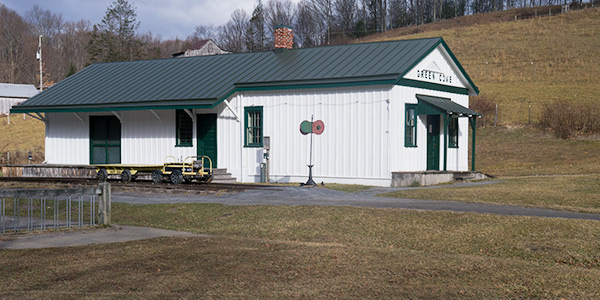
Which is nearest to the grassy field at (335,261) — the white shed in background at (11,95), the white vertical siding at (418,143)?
the white vertical siding at (418,143)

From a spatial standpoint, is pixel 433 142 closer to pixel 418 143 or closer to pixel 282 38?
pixel 418 143

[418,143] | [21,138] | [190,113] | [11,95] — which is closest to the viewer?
[418,143]

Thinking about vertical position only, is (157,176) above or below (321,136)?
below

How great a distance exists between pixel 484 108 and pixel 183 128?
85.5ft

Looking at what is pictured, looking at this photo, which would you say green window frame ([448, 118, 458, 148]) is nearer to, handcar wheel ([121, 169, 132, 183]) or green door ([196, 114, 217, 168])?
green door ([196, 114, 217, 168])

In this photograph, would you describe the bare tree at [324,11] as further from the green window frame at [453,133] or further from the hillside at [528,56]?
the green window frame at [453,133]

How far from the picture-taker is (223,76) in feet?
87.2

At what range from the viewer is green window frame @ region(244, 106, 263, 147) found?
24859mm

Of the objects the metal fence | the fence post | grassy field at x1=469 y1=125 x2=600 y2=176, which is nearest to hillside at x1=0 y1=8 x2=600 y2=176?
grassy field at x1=469 y1=125 x2=600 y2=176

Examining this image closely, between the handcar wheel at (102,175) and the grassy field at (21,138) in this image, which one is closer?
the handcar wheel at (102,175)

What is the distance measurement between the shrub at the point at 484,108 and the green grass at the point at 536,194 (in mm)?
23062

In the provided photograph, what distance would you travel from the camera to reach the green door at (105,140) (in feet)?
92.1

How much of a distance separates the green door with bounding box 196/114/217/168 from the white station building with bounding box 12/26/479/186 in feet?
0.13

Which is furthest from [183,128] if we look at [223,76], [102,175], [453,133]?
[453,133]
